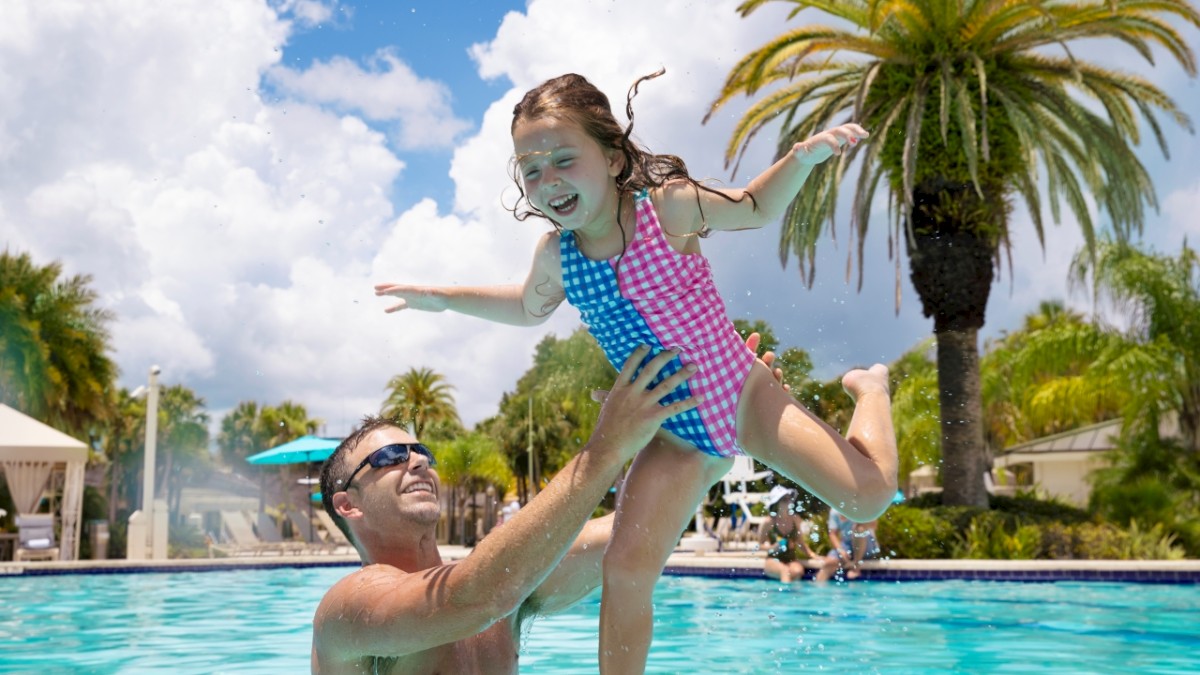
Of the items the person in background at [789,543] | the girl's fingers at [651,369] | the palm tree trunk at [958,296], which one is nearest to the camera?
the girl's fingers at [651,369]

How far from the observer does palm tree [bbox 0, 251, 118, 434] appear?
27109 mm

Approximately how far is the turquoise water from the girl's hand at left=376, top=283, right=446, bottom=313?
3916 mm

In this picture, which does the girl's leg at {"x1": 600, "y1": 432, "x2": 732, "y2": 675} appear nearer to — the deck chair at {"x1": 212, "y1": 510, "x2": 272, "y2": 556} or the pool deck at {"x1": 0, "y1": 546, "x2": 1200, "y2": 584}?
the pool deck at {"x1": 0, "y1": 546, "x2": 1200, "y2": 584}

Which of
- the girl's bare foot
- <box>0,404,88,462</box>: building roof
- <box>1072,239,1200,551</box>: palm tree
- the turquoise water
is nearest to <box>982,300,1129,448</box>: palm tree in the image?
<box>1072,239,1200,551</box>: palm tree

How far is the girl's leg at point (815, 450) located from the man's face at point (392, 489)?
104cm

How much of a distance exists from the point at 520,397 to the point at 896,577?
1617 inches

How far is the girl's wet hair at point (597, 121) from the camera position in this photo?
10.6 feet

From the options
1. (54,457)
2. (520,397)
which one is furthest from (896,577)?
(520,397)

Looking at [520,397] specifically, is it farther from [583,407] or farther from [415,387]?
[583,407]

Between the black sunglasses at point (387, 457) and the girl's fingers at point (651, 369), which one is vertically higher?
the girl's fingers at point (651, 369)

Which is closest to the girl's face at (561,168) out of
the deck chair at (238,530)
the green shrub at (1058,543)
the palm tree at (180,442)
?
the green shrub at (1058,543)

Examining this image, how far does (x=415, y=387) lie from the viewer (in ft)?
180

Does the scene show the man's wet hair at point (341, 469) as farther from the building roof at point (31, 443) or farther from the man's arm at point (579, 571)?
Answer: the building roof at point (31, 443)

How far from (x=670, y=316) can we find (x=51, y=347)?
2856cm
